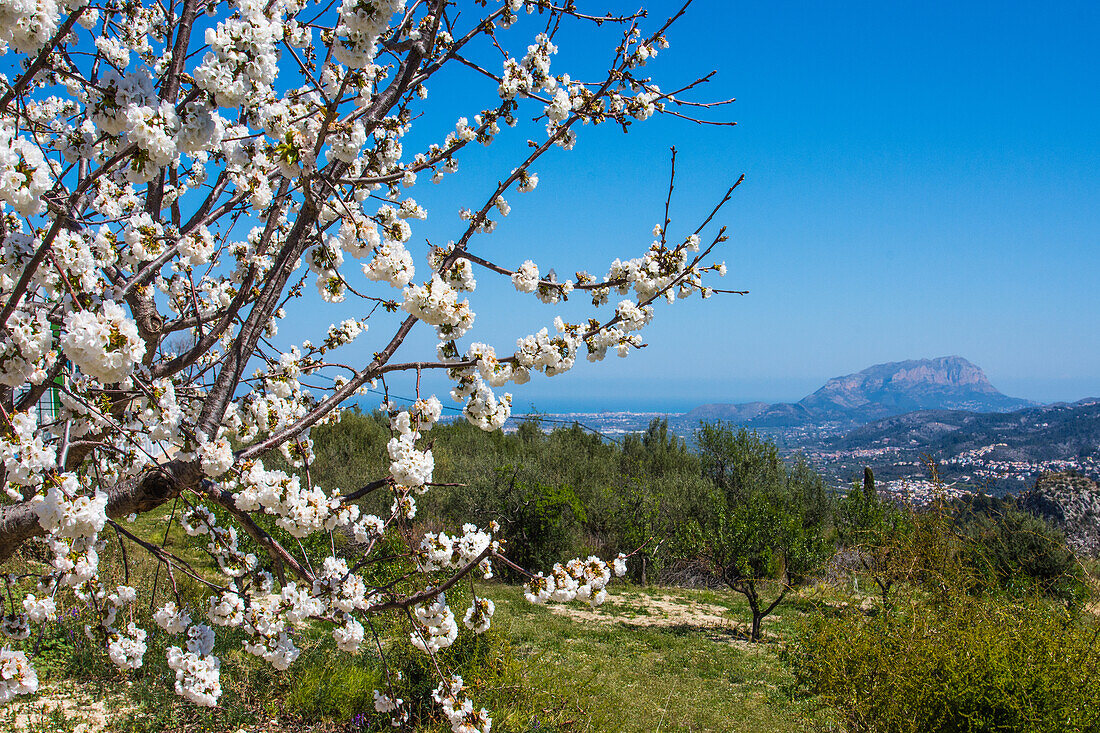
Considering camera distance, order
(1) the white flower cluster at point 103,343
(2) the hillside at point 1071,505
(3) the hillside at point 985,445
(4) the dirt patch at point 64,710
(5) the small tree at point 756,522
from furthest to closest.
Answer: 1. (3) the hillside at point 985,445
2. (2) the hillside at point 1071,505
3. (5) the small tree at point 756,522
4. (4) the dirt patch at point 64,710
5. (1) the white flower cluster at point 103,343

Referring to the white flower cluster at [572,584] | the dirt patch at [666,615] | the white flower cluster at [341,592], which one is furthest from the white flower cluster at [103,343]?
the dirt patch at [666,615]

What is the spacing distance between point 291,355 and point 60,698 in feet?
11.1

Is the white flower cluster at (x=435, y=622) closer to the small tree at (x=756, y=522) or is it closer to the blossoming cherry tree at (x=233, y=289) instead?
the blossoming cherry tree at (x=233, y=289)

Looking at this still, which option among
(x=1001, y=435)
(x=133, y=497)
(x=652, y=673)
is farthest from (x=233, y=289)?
(x=1001, y=435)

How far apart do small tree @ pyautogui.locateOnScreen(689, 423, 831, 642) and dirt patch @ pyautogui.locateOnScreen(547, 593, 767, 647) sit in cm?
48

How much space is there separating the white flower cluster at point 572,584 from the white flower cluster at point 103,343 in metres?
1.49

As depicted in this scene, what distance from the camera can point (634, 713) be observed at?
5.56 meters

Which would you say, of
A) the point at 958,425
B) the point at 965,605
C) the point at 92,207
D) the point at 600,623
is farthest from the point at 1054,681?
the point at 958,425

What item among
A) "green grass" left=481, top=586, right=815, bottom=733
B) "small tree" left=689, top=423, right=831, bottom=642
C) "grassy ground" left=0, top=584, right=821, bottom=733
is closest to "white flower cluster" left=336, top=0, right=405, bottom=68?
"grassy ground" left=0, top=584, right=821, bottom=733

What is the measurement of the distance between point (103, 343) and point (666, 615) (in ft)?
35.6

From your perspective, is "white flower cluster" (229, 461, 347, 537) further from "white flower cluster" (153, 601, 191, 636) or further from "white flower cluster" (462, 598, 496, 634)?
"white flower cluster" (153, 601, 191, 636)

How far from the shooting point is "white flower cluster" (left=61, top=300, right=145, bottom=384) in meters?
1.34

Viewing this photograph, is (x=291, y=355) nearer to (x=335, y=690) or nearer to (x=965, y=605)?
(x=335, y=690)

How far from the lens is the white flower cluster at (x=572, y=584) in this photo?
2.32 metres
